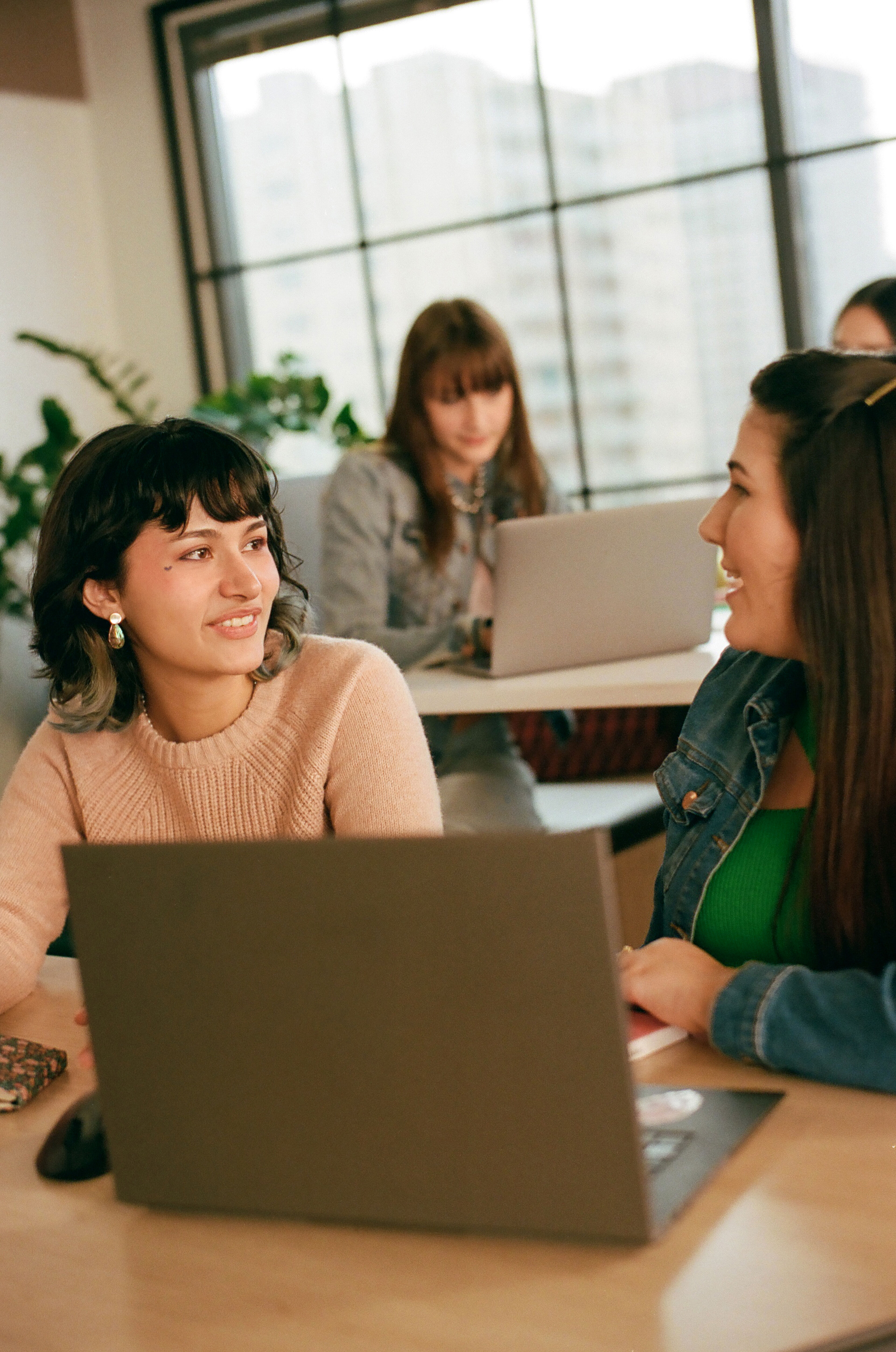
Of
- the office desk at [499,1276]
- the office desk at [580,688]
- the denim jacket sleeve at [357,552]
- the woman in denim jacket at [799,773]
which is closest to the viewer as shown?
the office desk at [499,1276]

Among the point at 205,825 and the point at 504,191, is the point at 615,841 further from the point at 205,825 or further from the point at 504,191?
the point at 504,191

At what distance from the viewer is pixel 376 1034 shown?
2.60 feet

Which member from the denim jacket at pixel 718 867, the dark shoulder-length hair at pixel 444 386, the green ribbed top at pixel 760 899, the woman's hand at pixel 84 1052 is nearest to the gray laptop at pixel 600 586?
the dark shoulder-length hair at pixel 444 386

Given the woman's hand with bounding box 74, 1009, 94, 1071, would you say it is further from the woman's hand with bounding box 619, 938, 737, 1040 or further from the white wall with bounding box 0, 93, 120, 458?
the white wall with bounding box 0, 93, 120, 458

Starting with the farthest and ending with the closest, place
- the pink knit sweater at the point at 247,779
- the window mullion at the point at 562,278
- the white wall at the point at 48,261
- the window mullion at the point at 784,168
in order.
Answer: the white wall at the point at 48,261 → the window mullion at the point at 562,278 → the window mullion at the point at 784,168 → the pink knit sweater at the point at 247,779

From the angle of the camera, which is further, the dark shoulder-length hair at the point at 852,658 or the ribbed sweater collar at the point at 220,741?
the ribbed sweater collar at the point at 220,741

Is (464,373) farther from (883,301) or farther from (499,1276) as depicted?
(499,1276)

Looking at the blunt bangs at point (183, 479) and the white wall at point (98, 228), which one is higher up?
the white wall at point (98, 228)

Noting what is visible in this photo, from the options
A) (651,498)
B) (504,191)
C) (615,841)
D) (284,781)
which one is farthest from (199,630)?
(504,191)

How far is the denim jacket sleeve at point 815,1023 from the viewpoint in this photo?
0.95 m

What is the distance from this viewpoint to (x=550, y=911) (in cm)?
74

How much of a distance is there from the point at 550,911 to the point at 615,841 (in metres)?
1.92

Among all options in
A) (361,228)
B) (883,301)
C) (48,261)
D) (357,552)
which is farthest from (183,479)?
(48,261)

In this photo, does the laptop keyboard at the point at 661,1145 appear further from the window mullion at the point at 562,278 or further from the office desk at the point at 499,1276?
the window mullion at the point at 562,278
